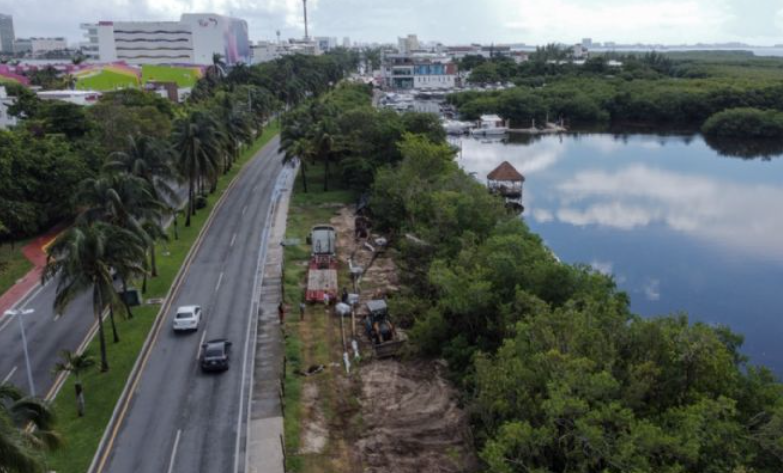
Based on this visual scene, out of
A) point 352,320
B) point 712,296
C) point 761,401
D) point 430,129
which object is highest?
point 430,129

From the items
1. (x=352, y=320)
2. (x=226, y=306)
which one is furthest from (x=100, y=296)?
(x=352, y=320)

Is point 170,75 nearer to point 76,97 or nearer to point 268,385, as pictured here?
point 76,97

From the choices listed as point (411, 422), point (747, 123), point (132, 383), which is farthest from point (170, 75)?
point (411, 422)

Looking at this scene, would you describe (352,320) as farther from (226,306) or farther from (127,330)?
(127,330)

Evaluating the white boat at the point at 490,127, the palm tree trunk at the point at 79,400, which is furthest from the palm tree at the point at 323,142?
the white boat at the point at 490,127

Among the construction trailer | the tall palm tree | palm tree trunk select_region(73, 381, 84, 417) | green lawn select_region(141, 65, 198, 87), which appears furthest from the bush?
palm tree trunk select_region(73, 381, 84, 417)

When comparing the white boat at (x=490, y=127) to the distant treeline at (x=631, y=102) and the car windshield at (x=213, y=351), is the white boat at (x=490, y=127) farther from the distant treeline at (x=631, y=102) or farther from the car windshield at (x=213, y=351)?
the car windshield at (x=213, y=351)

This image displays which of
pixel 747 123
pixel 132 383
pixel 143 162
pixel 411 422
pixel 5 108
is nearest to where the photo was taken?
pixel 411 422
